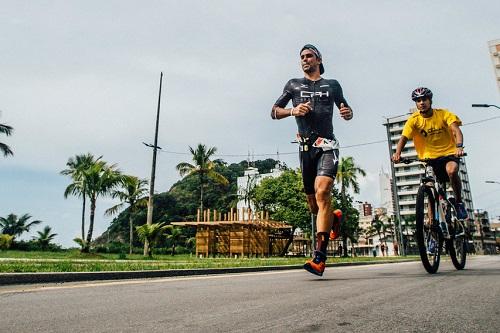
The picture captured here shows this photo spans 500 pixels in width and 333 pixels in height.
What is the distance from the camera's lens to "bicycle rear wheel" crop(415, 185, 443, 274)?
16.5ft

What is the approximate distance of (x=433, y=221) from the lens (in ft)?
16.9

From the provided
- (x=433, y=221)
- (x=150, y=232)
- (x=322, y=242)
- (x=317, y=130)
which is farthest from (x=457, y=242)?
(x=150, y=232)

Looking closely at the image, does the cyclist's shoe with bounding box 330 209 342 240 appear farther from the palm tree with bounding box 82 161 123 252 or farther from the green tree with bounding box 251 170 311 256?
the green tree with bounding box 251 170 311 256

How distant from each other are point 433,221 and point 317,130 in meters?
2.03

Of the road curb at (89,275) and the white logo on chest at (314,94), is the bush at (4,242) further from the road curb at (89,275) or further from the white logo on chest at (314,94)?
the white logo on chest at (314,94)

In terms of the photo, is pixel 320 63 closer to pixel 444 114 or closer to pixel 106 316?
pixel 444 114

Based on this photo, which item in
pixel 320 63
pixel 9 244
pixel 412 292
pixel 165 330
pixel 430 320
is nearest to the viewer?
pixel 165 330

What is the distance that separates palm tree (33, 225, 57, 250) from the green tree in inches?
944

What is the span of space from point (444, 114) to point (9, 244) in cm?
4332

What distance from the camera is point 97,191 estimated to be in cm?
2497

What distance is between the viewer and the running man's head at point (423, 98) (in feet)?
17.3

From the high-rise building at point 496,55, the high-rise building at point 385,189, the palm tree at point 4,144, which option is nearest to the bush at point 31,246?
the palm tree at point 4,144

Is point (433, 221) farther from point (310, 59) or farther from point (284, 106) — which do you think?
point (310, 59)

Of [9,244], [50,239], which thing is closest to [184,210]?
[50,239]
